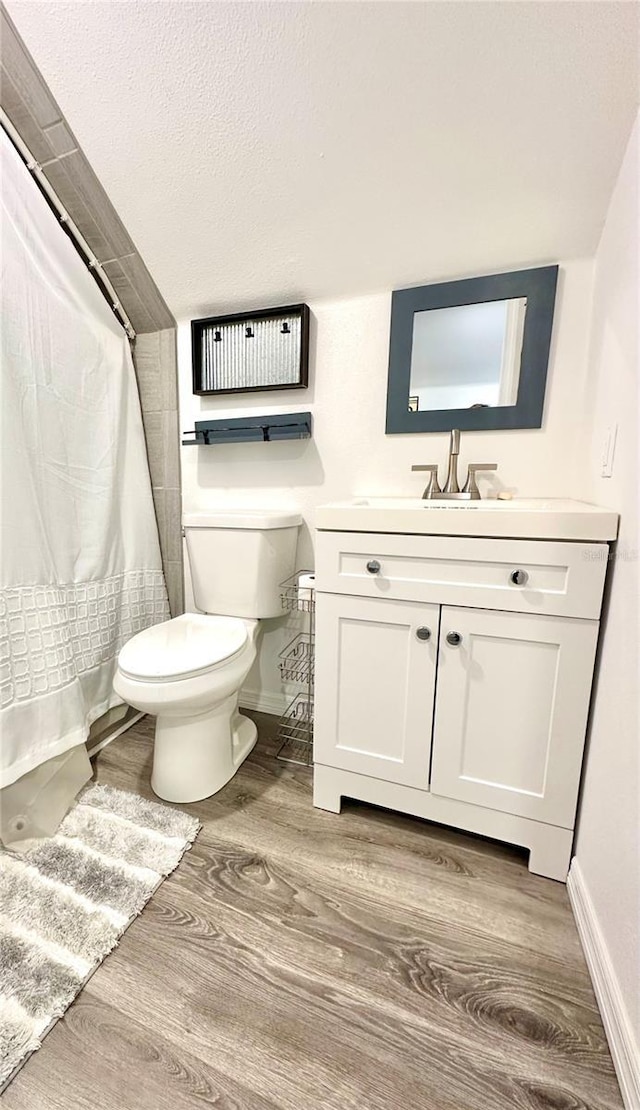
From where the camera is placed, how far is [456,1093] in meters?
0.66

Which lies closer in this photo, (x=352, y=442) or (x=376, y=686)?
(x=376, y=686)

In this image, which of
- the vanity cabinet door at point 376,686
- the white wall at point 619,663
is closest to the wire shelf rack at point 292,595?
the vanity cabinet door at point 376,686

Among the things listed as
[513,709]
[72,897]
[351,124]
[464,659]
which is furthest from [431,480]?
[72,897]

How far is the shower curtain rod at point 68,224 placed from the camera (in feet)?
4.07

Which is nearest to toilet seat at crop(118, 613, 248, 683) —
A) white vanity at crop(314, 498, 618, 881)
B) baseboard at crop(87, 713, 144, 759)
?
white vanity at crop(314, 498, 618, 881)

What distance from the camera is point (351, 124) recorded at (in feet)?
3.52

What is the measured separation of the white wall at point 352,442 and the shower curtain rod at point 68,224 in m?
0.24

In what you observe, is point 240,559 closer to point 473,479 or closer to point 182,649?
point 182,649

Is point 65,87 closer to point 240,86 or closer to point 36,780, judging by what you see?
point 240,86

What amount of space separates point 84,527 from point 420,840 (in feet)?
4.57

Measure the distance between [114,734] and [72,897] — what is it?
2.22 feet

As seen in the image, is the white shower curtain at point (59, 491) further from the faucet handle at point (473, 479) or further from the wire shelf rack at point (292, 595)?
the faucet handle at point (473, 479)

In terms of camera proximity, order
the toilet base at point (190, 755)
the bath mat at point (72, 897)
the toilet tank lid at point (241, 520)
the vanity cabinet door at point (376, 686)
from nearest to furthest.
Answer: the bath mat at point (72, 897) < the vanity cabinet door at point (376, 686) < the toilet base at point (190, 755) < the toilet tank lid at point (241, 520)

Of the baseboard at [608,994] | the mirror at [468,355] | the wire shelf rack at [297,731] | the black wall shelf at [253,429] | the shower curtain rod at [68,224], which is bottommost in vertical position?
the wire shelf rack at [297,731]
